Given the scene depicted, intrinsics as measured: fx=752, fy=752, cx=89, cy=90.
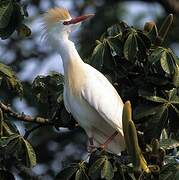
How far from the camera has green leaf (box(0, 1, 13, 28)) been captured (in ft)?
13.0

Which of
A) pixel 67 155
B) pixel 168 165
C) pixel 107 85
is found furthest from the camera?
pixel 67 155

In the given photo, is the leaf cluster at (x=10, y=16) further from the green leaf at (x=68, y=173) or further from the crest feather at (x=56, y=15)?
the green leaf at (x=68, y=173)

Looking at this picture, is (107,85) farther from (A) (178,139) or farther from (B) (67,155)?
(B) (67,155)

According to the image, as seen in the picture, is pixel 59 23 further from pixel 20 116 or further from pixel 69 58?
pixel 20 116

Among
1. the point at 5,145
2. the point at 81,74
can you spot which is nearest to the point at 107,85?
the point at 81,74

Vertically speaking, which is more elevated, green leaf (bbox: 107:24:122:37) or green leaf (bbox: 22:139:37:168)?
green leaf (bbox: 107:24:122:37)

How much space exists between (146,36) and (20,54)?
3273 mm

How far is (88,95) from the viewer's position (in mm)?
4098

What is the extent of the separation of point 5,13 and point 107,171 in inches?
46.1

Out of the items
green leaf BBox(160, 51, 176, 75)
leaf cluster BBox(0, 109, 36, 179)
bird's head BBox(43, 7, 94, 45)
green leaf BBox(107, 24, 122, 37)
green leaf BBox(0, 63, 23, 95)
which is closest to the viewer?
leaf cluster BBox(0, 109, 36, 179)

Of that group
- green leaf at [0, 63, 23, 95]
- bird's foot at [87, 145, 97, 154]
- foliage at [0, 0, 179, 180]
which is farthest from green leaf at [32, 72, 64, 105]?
A: bird's foot at [87, 145, 97, 154]

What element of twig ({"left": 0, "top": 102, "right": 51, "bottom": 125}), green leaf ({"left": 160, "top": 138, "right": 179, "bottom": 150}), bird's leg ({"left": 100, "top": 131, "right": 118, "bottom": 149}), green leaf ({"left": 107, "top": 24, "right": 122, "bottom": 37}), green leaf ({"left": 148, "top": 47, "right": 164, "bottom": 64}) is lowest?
bird's leg ({"left": 100, "top": 131, "right": 118, "bottom": 149})

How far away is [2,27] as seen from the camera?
13.1ft

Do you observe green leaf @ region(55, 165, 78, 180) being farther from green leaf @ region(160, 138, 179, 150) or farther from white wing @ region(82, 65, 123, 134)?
white wing @ region(82, 65, 123, 134)
